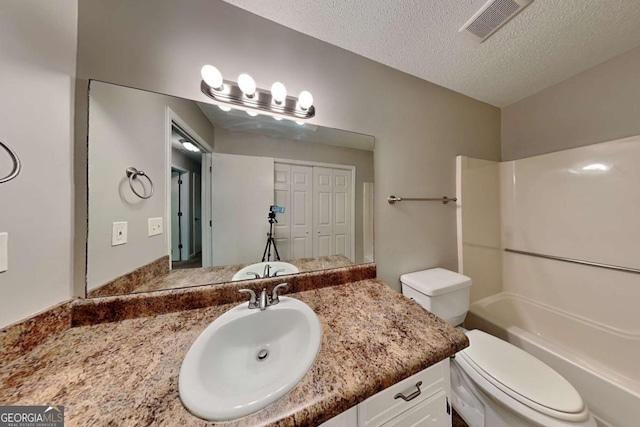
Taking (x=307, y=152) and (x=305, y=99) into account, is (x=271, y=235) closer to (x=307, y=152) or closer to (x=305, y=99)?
(x=307, y=152)

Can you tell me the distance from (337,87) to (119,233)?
135cm

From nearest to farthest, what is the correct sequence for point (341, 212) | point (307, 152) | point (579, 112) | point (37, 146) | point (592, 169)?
point (37, 146) → point (307, 152) → point (341, 212) → point (592, 169) → point (579, 112)

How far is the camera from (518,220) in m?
1.73

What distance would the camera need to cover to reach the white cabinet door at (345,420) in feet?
1.61

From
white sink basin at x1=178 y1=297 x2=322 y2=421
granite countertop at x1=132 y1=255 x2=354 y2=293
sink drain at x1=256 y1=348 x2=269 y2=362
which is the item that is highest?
granite countertop at x1=132 y1=255 x2=354 y2=293

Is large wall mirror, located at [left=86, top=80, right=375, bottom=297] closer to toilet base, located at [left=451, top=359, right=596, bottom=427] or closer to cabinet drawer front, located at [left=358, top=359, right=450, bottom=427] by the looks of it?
cabinet drawer front, located at [left=358, top=359, right=450, bottom=427]

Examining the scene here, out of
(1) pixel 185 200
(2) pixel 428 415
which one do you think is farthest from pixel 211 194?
(2) pixel 428 415

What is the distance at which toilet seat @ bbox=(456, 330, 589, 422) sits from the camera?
2.64ft

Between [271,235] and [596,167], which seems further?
[596,167]

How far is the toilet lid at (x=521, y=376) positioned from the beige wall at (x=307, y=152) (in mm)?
827

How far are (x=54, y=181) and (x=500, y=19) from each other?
6.95 feet

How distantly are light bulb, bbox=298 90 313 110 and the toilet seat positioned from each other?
5.50 ft

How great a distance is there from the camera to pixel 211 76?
0.88 metres

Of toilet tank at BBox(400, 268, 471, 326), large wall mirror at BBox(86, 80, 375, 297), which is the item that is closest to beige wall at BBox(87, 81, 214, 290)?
large wall mirror at BBox(86, 80, 375, 297)
